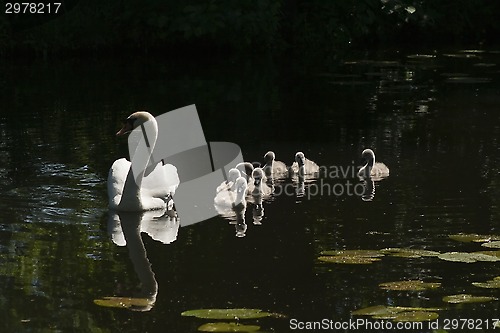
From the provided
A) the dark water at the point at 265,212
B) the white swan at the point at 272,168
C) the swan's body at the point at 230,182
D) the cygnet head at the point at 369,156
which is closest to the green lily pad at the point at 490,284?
the dark water at the point at 265,212

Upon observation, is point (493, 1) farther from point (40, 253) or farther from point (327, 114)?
point (40, 253)

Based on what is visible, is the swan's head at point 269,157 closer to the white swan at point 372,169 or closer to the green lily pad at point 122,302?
the white swan at point 372,169

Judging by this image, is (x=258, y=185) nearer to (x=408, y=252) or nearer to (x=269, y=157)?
(x=269, y=157)

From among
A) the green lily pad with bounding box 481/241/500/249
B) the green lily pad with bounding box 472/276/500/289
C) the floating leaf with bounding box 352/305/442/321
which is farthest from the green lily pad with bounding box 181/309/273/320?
the green lily pad with bounding box 481/241/500/249

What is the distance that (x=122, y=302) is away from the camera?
27.6 feet

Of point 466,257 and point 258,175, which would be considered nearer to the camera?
point 466,257

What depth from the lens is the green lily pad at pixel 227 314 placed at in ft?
26.1

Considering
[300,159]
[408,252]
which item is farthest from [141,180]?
[408,252]

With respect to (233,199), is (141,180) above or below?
above

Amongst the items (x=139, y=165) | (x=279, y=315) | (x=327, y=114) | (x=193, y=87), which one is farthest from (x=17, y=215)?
(x=193, y=87)

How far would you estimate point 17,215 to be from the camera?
442 inches

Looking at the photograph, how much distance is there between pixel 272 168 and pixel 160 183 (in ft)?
5.39

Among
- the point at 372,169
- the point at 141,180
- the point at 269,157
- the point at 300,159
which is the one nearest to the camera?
the point at 141,180

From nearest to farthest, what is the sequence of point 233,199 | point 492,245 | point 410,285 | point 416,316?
1. point 416,316
2. point 410,285
3. point 492,245
4. point 233,199
